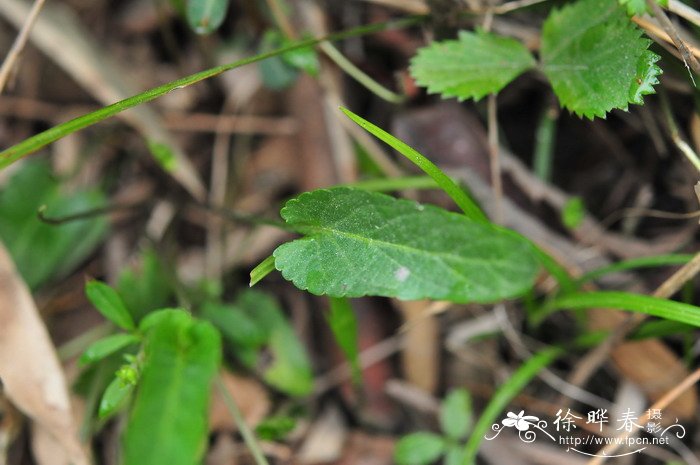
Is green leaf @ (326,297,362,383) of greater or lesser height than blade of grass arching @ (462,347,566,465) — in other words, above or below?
above

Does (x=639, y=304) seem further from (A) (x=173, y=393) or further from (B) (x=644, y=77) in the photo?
(A) (x=173, y=393)

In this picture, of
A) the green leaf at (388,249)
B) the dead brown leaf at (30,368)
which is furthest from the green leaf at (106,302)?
the green leaf at (388,249)

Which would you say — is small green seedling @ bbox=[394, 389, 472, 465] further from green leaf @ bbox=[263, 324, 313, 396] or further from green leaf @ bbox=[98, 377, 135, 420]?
green leaf @ bbox=[98, 377, 135, 420]

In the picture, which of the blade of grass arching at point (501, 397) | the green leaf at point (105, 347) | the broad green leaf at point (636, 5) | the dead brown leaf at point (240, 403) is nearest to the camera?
the broad green leaf at point (636, 5)

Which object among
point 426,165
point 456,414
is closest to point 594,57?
point 426,165

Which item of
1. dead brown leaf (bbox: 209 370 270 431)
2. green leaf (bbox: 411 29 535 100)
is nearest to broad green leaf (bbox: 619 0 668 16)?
green leaf (bbox: 411 29 535 100)

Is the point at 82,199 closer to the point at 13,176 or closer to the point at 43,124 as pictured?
the point at 13,176

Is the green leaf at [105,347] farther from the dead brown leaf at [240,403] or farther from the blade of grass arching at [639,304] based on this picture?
the blade of grass arching at [639,304]
